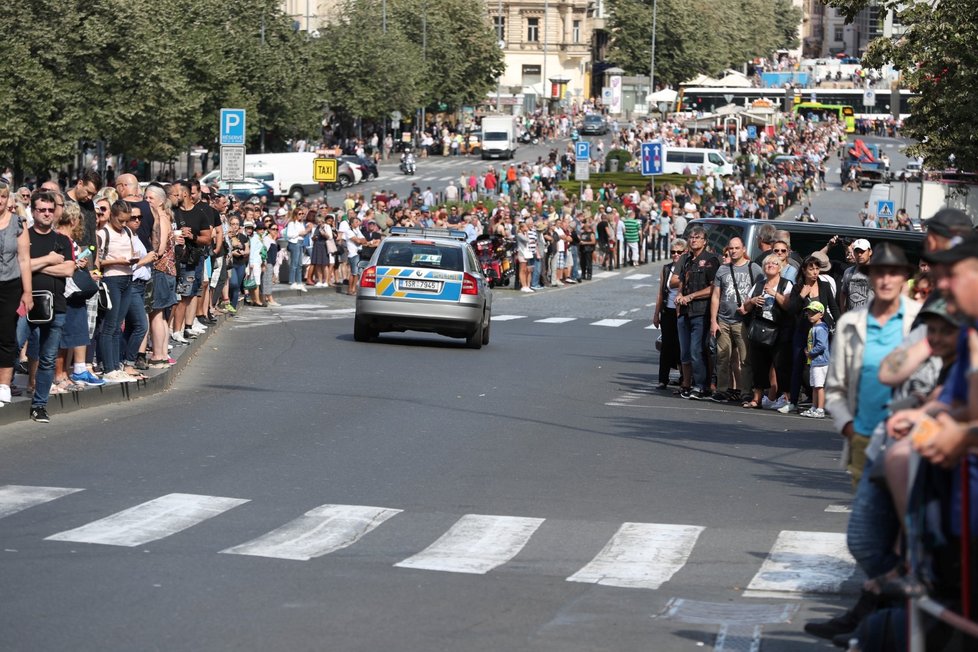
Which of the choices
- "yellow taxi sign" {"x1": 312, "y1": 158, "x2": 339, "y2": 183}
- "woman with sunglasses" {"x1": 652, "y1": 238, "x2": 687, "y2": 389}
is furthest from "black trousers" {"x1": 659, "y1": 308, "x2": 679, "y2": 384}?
"yellow taxi sign" {"x1": 312, "y1": 158, "x2": 339, "y2": 183}

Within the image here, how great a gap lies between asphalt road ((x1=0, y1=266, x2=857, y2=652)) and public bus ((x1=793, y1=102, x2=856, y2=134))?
364ft

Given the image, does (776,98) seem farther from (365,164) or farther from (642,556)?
(642,556)

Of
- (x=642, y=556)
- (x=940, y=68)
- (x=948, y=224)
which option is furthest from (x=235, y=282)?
(x=948, y=224)

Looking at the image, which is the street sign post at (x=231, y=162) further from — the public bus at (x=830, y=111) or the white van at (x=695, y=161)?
the public bus at (x=830, y=111)

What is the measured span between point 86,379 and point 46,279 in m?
1.99

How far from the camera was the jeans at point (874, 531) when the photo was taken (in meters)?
6.91

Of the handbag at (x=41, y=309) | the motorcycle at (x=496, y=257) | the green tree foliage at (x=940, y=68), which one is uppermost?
the green tree foliage at (x=940, y=68)

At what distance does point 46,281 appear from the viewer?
574 inches

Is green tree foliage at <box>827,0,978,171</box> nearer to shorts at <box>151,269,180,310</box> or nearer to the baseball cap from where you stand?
shorts at <box>151,269,180,310</box>

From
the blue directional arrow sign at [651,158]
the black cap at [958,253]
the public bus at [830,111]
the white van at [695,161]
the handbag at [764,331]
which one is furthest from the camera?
the public bus at [830,111]

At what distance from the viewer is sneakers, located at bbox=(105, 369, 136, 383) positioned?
55.2ft

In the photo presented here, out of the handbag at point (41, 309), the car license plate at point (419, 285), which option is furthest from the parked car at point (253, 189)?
the handbag at point (41, 309)

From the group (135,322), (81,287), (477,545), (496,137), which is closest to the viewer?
(477,545)

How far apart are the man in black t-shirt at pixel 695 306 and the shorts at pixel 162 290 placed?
5.46 m
